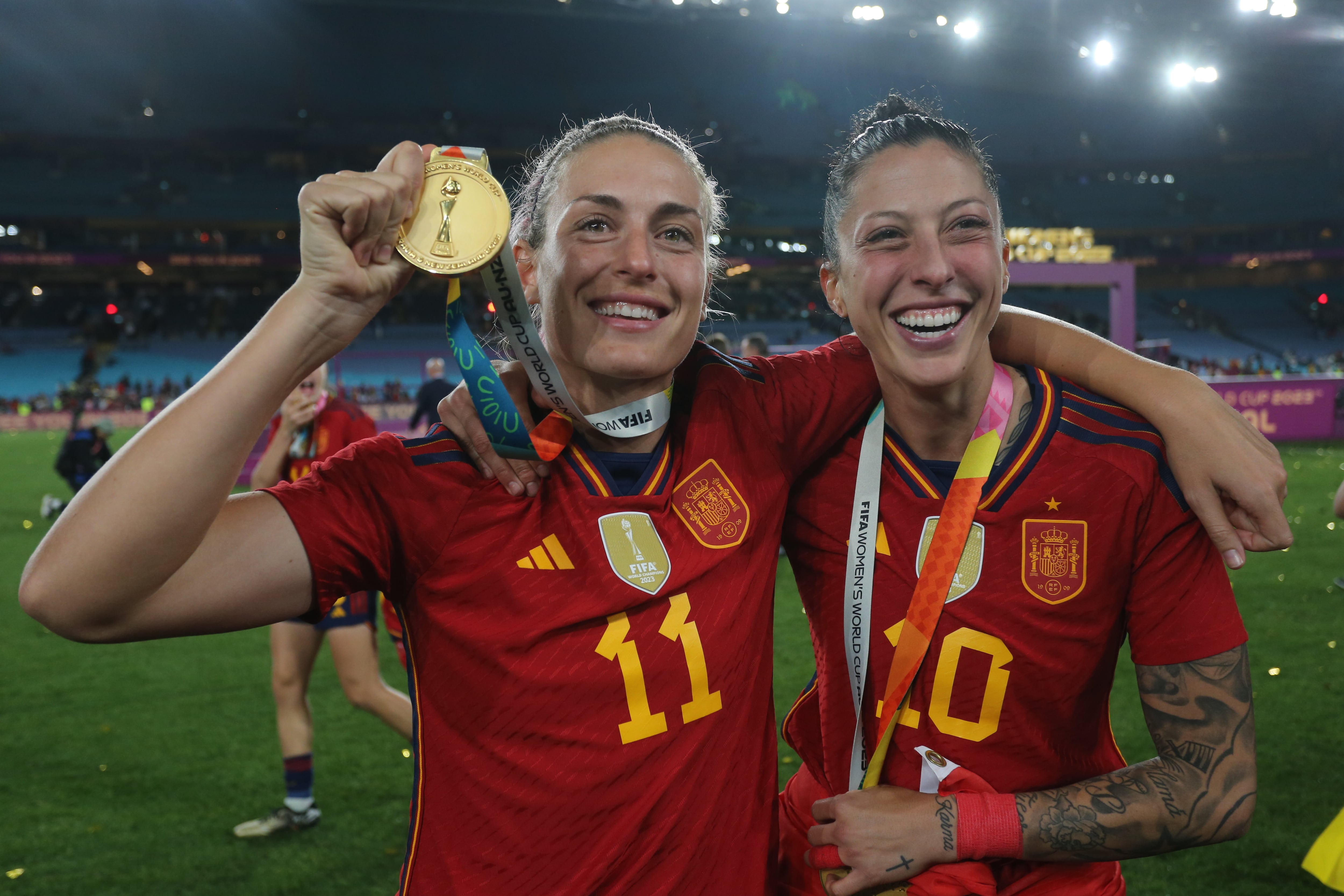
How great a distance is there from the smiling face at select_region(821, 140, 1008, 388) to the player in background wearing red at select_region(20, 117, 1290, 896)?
270 mm

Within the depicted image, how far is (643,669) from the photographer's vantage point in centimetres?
147

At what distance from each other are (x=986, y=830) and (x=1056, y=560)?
52cm

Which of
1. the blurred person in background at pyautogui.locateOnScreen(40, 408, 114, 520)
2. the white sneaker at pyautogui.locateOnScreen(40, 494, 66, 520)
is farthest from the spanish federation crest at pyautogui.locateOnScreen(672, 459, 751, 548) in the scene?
the white sneaker at pyautogui.locateOnScreen(40, 494, 66, 520)

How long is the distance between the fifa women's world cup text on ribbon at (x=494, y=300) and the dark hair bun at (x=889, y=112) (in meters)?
0.80

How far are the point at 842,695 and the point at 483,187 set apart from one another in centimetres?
129

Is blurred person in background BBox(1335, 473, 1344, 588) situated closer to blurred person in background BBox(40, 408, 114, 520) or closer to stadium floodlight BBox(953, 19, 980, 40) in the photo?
blurred person in background BBox(40, 408, 114, 520)

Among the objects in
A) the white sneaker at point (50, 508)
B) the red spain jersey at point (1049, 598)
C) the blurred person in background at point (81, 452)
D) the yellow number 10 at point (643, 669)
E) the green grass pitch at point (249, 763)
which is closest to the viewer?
the yellow number 10 at point (643, 669)

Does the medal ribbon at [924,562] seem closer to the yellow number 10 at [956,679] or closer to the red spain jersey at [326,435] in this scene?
the yellow number 10 at [956,679]

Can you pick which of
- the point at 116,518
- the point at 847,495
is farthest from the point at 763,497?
the point at 116,518

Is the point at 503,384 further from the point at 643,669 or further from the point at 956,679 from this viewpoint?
the point at 956,679

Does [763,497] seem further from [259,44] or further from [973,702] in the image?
[259,44]

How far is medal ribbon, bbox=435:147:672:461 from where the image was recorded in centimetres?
136

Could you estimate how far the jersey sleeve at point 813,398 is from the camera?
187cm

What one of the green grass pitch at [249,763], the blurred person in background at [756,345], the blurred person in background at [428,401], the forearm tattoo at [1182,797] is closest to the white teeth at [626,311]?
the forearm tattoo at [1182,797]
